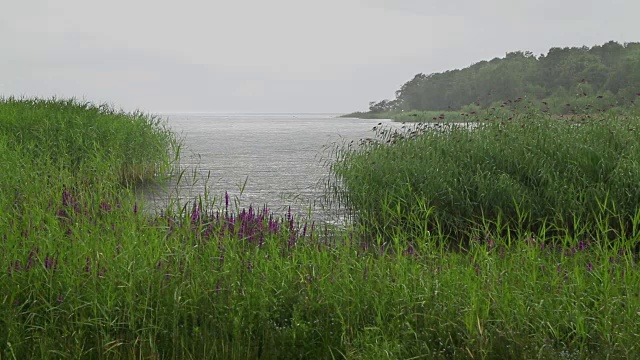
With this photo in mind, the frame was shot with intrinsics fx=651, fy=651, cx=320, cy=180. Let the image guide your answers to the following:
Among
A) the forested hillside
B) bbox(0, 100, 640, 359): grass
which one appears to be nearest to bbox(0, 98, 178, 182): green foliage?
bbox(0, 100, 640, 359): grass

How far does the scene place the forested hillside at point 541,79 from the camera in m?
56.1

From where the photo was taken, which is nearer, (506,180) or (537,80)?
(506,180)

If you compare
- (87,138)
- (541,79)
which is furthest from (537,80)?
(87,138)

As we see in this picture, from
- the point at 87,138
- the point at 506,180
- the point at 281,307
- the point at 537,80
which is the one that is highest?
the point at 537,80

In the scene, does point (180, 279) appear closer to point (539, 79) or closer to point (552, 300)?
point (552, 300)

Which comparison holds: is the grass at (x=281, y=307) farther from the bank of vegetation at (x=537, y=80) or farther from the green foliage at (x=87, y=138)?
the bank of vegetation at (x=537, y=80)

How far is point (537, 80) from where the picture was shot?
69.1 meters

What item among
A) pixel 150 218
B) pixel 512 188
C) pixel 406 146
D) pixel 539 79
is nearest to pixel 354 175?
pixel 406 146

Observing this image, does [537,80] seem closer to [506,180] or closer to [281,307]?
[506,180]

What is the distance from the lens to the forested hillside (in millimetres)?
56125

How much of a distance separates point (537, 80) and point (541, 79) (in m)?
0.44

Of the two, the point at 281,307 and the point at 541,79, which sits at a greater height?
the point at 541,79

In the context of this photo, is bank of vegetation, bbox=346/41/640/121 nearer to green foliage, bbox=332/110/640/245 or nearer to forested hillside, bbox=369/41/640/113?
forested hillside, bbox=369/41/640/113

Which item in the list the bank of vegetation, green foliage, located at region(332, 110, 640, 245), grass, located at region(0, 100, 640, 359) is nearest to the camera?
grass, located at region(0, 100, 640, 359)
